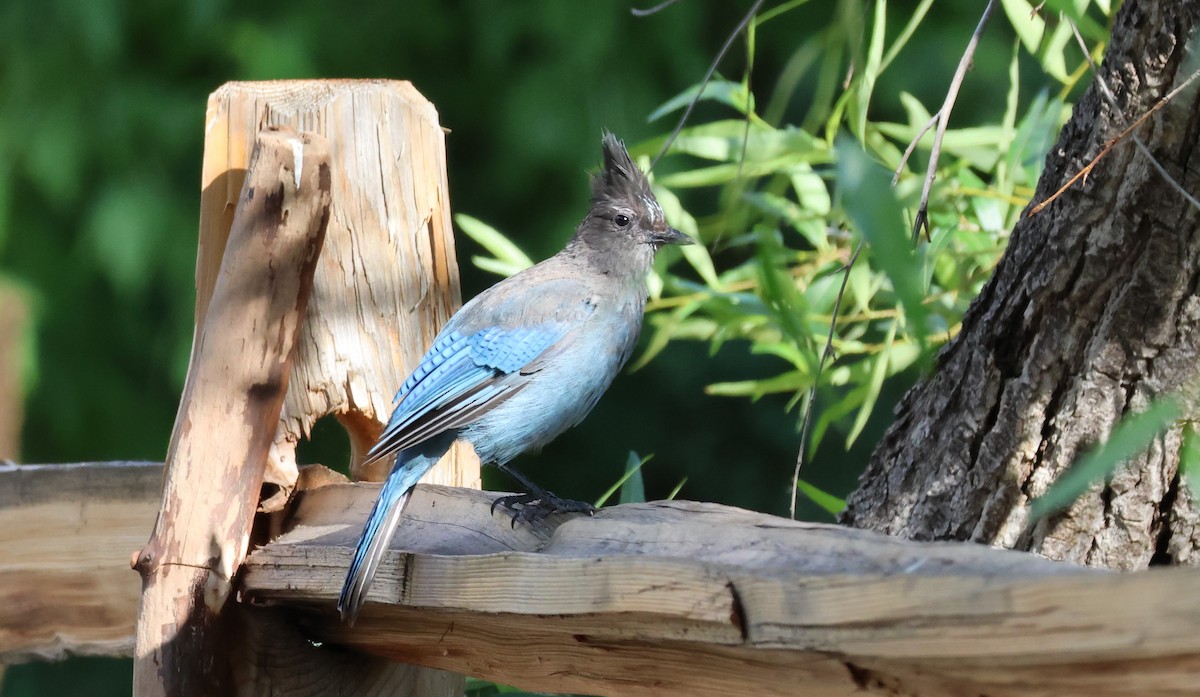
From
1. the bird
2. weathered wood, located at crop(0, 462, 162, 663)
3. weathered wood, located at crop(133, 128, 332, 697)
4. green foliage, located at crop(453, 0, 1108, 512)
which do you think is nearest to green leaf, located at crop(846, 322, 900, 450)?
green foliage, located at crop(453, 0, 1108, 512)

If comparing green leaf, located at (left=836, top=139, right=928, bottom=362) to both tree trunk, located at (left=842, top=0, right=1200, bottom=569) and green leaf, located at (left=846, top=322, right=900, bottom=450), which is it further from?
green leaf, located at (left=846, top=322, right=900, bottom=450)

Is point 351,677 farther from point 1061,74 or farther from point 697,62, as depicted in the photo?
point 697,62

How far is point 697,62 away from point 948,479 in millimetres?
1915

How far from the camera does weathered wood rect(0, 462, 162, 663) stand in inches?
60.4

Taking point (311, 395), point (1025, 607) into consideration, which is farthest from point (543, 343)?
point (1025, 607)

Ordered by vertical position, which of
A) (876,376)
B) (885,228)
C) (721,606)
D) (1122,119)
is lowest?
(721,606)

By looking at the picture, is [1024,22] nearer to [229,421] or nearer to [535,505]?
[535,505]

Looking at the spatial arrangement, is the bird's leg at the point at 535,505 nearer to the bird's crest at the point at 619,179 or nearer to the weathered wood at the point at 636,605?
the weathered wood at the point at 636,605

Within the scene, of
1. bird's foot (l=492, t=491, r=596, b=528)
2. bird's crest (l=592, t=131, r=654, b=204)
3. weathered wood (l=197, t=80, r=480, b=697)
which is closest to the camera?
bird's foot (l=492, t=491, r=596, b=528)

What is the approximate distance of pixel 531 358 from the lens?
156cm

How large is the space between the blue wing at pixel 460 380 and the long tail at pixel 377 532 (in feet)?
0.09

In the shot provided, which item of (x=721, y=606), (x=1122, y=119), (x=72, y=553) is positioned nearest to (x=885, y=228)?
(x=721, y=606)

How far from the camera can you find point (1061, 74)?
1.58m

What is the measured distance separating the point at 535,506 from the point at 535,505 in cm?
2
